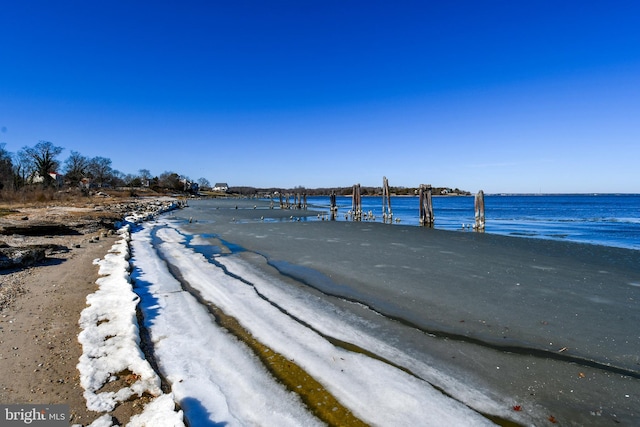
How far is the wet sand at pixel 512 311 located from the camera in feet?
14.4

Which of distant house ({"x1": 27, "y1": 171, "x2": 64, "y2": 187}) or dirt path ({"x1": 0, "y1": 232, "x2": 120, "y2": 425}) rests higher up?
distant house ({"x1": 27, "y1": 171, "x2": 64, "y2": 187})

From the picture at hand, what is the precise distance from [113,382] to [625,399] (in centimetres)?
613

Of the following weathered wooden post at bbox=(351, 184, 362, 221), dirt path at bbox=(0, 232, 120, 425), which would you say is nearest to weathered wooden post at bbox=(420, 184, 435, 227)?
weathered wooden post at bbox=(351, 184, 362, 221)

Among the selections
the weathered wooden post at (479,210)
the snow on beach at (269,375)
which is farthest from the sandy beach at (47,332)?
the weathered wooden post at (479,210)

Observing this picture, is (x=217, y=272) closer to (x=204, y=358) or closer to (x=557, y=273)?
(x=204, y=358)

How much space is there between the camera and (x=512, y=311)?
712 cm

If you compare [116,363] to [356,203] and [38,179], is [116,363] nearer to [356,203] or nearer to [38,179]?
[356,203]

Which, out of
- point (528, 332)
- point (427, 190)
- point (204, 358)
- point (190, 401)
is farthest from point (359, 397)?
point (427, 190)

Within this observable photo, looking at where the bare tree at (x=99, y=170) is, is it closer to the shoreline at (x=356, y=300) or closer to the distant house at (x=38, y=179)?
the distant house at (x=38, y=179)

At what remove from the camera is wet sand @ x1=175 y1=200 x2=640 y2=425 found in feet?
14.4

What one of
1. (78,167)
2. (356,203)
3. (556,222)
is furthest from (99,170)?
(556,222)

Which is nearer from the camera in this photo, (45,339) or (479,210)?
(45,339)

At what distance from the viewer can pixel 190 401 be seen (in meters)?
3.86

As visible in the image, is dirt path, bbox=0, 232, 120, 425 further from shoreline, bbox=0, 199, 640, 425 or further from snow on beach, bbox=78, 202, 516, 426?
snow on beach, bbox=78, 202, 516, 426
